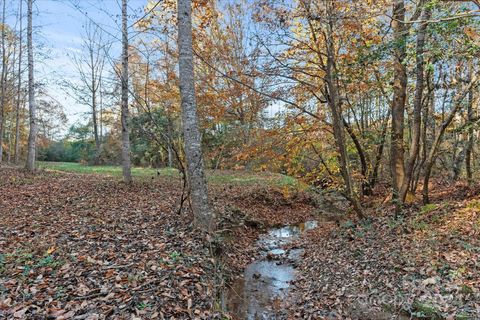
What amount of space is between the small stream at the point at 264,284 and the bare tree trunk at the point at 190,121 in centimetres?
119

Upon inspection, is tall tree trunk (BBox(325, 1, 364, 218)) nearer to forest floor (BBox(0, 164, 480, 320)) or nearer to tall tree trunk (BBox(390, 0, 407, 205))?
forest floor (BBox(0, 164, 480, 320))

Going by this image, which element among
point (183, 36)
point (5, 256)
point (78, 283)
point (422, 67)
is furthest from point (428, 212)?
point (5, 256)

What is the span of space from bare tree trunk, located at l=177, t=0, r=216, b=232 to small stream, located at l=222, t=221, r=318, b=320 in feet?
3.91

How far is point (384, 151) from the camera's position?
11.2 metres

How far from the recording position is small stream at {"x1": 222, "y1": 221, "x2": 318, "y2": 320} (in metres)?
4.37

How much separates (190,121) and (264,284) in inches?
124

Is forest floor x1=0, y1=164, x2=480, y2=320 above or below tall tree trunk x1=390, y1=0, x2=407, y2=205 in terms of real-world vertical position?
below

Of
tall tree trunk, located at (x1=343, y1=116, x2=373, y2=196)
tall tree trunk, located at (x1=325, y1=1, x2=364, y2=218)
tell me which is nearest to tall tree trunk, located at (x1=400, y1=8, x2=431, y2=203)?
tall tree trunk, located at (x1=325, y1=1, x2=364, y2=218)

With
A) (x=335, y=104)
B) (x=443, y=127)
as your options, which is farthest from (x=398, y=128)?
(x=335, y=104)

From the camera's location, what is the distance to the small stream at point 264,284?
4.37 meters

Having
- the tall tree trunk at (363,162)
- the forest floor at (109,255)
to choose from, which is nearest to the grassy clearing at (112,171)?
the forest floor at (109,255)

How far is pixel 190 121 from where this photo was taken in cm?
545

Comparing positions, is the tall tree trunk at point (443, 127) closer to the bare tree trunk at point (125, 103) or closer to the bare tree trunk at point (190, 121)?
the bare tree trunk at point (190, 121)

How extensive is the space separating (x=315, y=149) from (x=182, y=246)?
5568 mm
